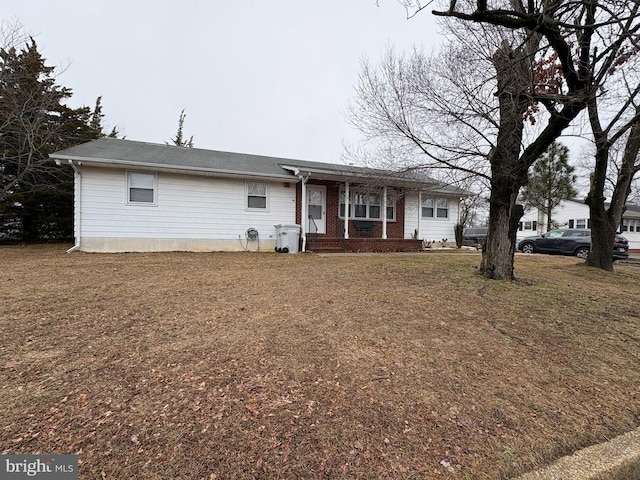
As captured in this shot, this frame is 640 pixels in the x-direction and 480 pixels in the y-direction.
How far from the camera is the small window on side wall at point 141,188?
392 inches

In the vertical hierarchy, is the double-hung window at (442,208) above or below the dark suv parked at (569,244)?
above

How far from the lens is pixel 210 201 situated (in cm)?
1075

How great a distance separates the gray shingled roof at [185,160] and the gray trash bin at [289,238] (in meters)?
1.98

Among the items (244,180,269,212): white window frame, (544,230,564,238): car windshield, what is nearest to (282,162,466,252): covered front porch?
(244,180,269,212): white window frame

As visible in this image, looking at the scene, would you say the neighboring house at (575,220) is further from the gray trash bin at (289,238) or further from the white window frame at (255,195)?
the white window frame at (255,195)

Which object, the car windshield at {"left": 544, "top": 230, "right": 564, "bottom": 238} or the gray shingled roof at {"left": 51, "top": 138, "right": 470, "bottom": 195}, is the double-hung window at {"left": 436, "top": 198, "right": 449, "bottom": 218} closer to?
the gray shingled roof at {"left": 51, "top": 138, "right": 470, "bottom": 195}

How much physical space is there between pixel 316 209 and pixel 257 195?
2538 mm

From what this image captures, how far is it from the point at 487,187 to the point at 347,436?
600 cm

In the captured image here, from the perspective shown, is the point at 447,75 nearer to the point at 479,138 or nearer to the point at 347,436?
the point at 479,138

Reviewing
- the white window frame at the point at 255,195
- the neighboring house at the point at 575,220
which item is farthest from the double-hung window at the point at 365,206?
the neighboring house at the point at 575,220

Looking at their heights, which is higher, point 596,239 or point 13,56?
point 13,56

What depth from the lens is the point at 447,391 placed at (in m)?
2.26

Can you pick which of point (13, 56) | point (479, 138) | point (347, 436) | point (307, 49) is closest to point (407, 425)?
point (347, 436)

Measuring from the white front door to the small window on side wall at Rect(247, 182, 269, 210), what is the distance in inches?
74.5
